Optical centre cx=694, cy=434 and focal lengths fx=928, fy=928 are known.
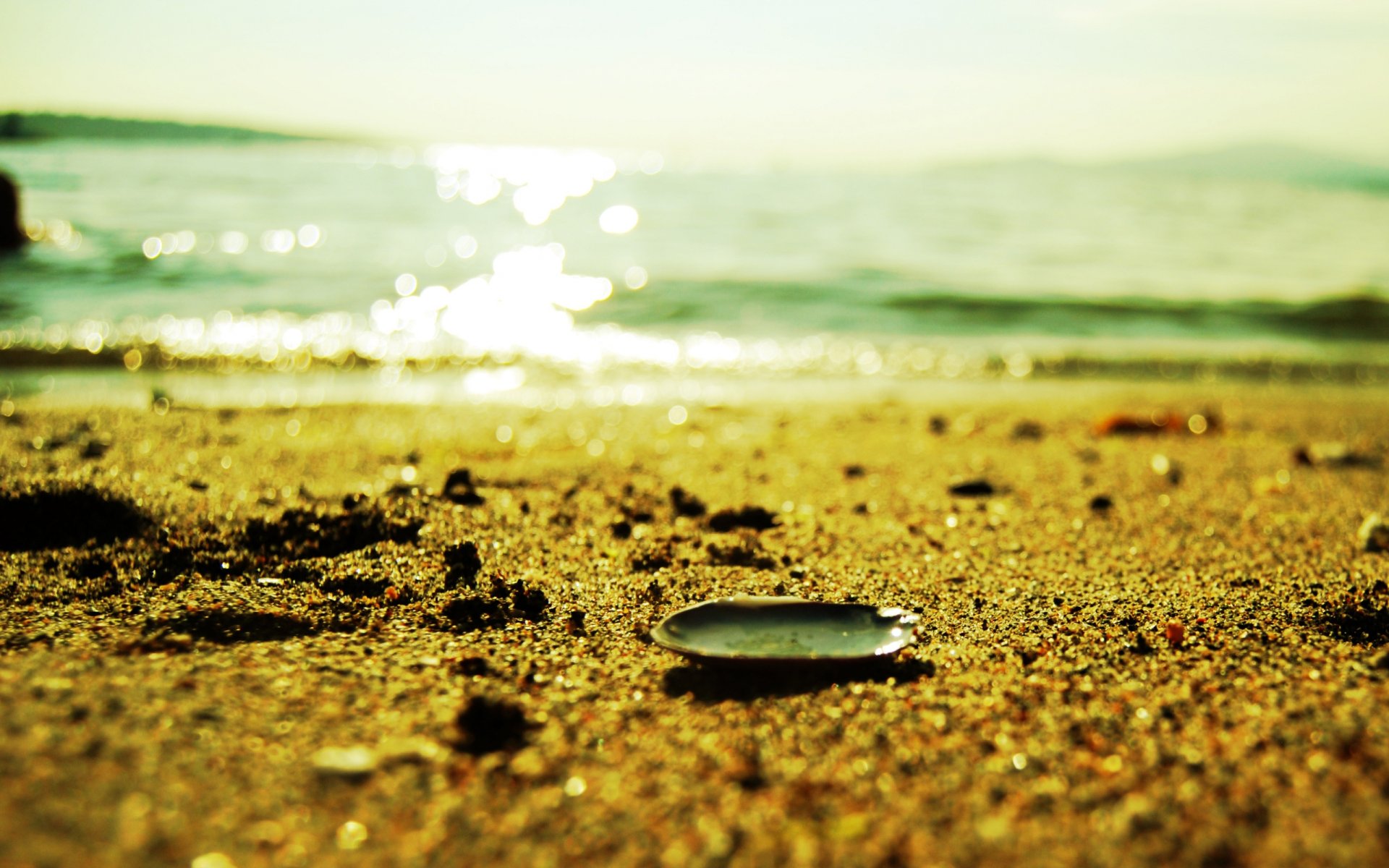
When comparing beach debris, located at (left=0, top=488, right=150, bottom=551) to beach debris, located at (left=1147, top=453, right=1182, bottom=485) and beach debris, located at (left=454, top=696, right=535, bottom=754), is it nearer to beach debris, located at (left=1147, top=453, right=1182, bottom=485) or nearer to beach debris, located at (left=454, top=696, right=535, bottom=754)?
beach debris, located at (left=454, top=696, right=535, bottom=754)

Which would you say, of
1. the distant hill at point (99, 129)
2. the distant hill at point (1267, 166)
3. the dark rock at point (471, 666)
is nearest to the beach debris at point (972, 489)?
the dark rock at point (471, 666)

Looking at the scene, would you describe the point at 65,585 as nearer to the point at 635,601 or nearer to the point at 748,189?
the point at 635,601

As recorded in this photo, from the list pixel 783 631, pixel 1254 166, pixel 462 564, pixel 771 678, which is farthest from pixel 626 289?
pixel 1254 166

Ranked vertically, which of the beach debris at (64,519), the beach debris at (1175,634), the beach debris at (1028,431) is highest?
the beach debris at (64,519)

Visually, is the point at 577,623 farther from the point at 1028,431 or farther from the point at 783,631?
the point at 1028,431

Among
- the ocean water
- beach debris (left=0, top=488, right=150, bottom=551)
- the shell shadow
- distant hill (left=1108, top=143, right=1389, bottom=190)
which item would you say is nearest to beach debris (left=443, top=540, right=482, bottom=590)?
the shell shadow

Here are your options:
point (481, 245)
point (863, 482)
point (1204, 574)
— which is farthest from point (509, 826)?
point (481, 245)

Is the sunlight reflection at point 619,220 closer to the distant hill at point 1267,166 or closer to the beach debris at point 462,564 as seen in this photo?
the beach debris at point 462,564
